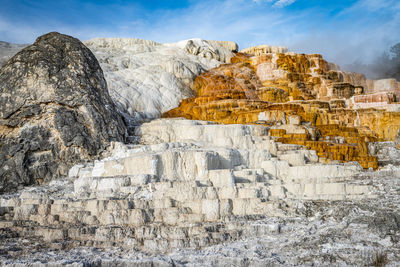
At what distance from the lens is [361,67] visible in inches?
1256

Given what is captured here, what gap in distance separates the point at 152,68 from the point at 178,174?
13.5 m

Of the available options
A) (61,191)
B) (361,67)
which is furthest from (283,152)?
(361,67)

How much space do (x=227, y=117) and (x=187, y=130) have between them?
11.8 ft

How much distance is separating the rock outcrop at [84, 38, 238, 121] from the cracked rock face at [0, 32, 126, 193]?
4.53m

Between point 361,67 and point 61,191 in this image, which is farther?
point 361,67

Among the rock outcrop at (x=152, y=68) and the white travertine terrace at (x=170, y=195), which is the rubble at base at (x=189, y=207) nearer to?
the white travertine terrace at (x=170, y=195)

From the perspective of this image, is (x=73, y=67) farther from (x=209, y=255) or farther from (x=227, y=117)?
(x=209, y=255)

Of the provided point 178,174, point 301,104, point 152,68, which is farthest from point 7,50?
point 178,174

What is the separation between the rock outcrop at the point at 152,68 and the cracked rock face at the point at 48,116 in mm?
4525

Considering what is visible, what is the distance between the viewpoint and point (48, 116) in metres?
11.2

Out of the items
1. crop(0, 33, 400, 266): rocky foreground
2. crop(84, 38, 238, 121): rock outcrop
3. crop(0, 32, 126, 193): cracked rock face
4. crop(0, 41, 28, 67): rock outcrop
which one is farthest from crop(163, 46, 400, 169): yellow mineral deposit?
crop(0, 41, 28, 67): rock outcrop

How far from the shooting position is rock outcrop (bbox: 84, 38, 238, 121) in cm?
1812

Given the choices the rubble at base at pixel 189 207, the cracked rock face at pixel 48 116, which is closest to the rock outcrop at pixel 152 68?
the cracked rock face at pixel 48 116

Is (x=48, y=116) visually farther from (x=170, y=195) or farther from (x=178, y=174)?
(x=170, y=195)
